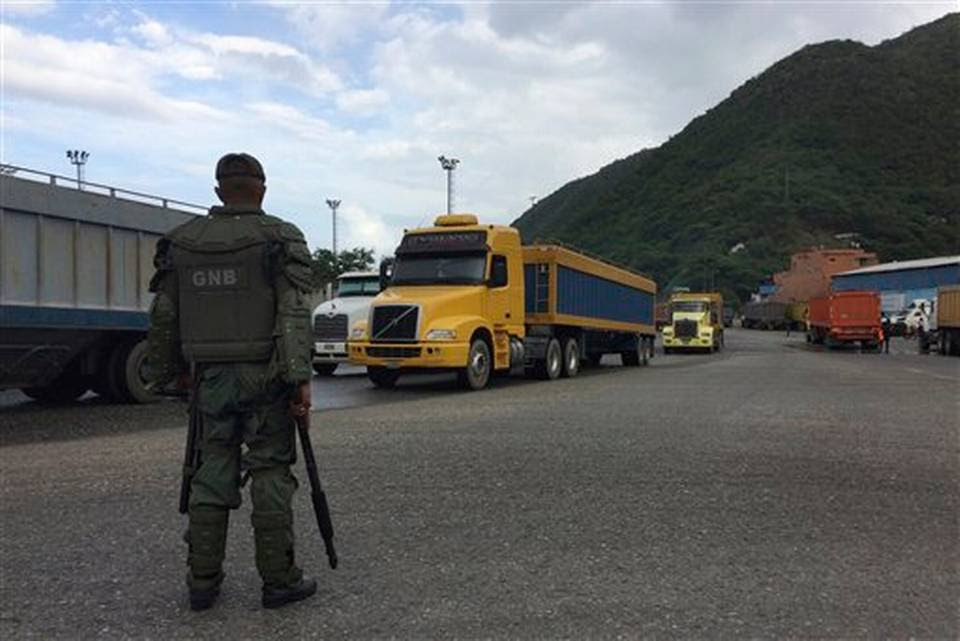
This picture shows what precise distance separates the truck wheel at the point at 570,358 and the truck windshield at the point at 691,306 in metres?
19.2

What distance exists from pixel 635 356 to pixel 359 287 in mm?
10210

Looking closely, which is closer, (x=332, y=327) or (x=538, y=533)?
(x=538, y=533)

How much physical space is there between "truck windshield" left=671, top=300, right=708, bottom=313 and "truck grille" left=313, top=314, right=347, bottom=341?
22761 mm

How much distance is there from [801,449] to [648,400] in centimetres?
503

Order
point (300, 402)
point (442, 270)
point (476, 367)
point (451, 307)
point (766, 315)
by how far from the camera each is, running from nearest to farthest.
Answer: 1. point (300, 402)
2. point (451, 307)
3. point (476, 367)
4. point (442, 270)
5. point (766, 315)

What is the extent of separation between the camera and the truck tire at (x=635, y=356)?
1104 inches

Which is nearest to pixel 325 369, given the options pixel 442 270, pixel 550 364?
pixel 442 270

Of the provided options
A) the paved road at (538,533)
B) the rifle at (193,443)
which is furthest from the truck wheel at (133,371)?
the rifle at (193,443)

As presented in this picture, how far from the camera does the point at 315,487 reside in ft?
14.7

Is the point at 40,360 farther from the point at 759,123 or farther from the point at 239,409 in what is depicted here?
the point at 759,123

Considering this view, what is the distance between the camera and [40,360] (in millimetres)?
11930

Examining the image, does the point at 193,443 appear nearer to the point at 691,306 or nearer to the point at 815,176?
the point at 691,306

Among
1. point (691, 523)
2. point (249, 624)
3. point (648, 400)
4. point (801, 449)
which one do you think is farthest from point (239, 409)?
point (648, 400)

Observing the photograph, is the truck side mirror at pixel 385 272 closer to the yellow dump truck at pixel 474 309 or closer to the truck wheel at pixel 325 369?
the yellow dump truck at pixel 474 309
